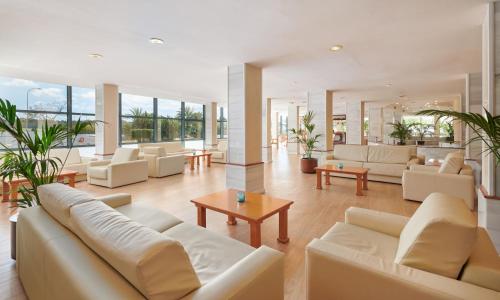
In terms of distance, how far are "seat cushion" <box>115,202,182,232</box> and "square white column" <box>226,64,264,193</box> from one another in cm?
230

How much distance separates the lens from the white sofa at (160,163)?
6594 mm

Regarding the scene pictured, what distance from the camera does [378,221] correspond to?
2.10 meters

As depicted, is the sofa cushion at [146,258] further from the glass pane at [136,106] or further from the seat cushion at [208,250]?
the glass pane at [136,106]

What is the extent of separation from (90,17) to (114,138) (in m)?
4.75

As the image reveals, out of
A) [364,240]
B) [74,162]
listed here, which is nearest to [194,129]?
[74,162]

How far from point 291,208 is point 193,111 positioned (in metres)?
7.57

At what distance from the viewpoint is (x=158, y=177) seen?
21.7ft

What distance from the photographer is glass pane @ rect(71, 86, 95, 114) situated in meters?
6.80

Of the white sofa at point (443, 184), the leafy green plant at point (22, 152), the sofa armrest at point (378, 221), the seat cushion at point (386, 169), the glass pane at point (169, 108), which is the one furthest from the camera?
the glass pane at point (169, 108)

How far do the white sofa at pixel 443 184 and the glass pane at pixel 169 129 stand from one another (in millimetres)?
7879

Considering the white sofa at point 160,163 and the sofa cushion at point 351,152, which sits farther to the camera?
the white sofa at point 160,163

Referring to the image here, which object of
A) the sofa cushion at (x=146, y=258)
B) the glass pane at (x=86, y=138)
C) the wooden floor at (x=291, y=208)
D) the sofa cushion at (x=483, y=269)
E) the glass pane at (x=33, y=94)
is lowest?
the wooden floor at (x=291, y=208)

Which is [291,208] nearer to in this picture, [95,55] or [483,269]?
[483,269]

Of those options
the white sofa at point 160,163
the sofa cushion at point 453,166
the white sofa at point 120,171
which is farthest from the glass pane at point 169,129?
the sofa cushion at point 453,166
